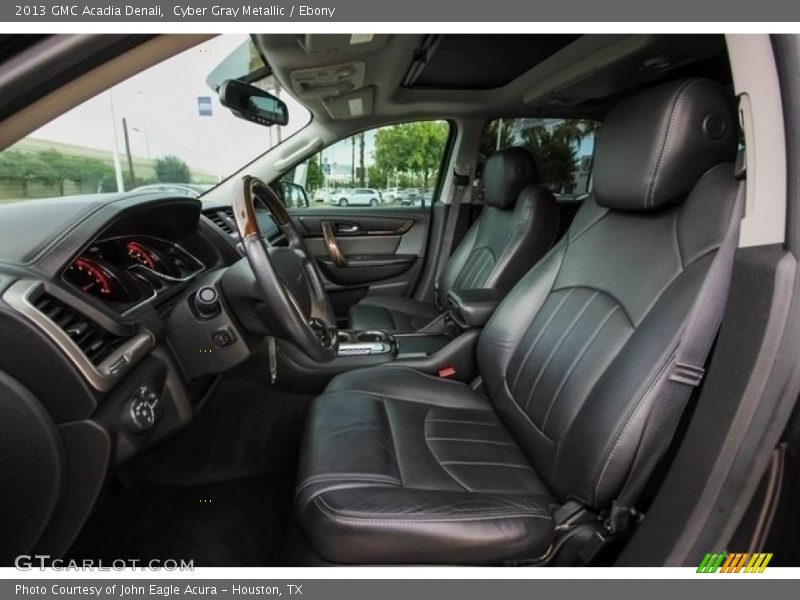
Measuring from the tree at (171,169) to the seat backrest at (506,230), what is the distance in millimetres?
1379

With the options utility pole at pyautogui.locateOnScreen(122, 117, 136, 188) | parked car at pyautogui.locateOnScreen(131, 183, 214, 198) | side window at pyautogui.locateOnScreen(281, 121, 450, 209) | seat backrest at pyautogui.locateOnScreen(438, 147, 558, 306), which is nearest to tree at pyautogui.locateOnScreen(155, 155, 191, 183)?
parked car at pyautogui.locateOnScreen(131, 183, 214, 198)

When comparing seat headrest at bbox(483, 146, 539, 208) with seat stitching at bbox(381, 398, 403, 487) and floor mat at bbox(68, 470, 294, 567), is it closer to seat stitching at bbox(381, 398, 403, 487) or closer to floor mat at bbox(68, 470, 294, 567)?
seat stitching at bbox(381, 398, 403, 487)

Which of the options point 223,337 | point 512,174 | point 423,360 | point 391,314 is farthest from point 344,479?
point 512,174

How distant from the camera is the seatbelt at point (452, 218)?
106 inches

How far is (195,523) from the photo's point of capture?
1344 mm

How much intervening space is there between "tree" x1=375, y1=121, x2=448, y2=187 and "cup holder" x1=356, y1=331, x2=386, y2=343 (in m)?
1.30

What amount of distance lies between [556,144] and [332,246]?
1.42 m

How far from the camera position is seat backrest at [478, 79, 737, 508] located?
82 cm

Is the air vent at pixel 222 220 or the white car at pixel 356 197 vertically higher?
the white car at pixel 356 197

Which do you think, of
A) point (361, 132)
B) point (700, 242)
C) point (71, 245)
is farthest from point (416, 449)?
point (361, 132)

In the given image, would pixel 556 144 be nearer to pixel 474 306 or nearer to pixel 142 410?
pixel 474 306

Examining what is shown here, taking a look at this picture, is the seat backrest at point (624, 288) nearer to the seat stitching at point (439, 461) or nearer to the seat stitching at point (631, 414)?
the seat stitching at point (631, 414)

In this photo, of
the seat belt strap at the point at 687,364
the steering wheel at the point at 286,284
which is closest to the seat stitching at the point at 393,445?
the steering wheel at the point at 286,284

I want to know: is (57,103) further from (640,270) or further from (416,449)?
(640,270)
